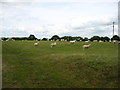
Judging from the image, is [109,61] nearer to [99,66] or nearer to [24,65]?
[99,66]

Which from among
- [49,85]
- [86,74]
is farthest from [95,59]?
[49,85]

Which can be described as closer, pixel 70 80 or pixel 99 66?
pixel 70 80

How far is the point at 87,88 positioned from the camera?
15961 mm

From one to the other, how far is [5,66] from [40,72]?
15.4 feet

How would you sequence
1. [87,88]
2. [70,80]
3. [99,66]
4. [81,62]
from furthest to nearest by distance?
[81,62]
[99,66]
[70,80]
[87,88]

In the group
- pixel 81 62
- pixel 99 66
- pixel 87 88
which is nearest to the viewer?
pixel 87 88

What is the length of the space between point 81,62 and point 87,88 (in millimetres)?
5550

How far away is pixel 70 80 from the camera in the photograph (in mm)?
17375

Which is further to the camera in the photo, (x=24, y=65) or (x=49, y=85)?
(x=24, y=65)

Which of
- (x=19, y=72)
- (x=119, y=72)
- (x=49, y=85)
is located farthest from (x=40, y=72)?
(x=119, y=72)

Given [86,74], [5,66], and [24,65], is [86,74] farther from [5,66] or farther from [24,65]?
[5,66]

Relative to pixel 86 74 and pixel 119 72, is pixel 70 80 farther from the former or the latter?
pixel 119 72

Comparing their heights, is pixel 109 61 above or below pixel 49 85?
→ above

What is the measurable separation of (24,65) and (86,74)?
23.8 ft
